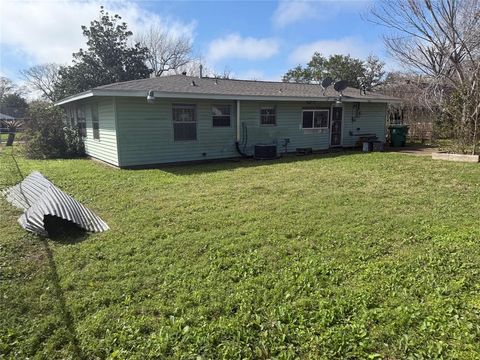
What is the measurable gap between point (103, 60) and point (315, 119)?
23.8 meters

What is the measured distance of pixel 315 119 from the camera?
1367 cm

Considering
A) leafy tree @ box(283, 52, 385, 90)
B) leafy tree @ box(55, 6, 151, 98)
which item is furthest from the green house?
leafy tree @ box(283, 52, 385, 90)

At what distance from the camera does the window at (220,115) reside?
11179mm

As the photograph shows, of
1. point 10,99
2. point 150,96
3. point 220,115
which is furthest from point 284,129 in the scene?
point 10,99

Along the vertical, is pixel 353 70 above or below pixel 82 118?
above

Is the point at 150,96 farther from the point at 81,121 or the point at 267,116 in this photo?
the point at 81,121

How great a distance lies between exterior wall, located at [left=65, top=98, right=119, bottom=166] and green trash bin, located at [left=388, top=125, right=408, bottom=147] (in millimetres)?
12427

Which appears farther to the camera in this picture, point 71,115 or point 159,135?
point 71,115

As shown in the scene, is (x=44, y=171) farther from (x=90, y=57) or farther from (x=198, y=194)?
(x=90, y=57)

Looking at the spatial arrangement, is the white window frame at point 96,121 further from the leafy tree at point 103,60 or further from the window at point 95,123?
the leafy tree at point 103,60

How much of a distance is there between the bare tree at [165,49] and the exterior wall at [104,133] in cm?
2854

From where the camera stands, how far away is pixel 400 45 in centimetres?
1892

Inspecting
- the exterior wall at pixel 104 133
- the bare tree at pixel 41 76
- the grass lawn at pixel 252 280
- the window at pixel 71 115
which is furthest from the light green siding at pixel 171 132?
the bare tree at pixel 41 76

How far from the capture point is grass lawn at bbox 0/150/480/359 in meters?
2.25
